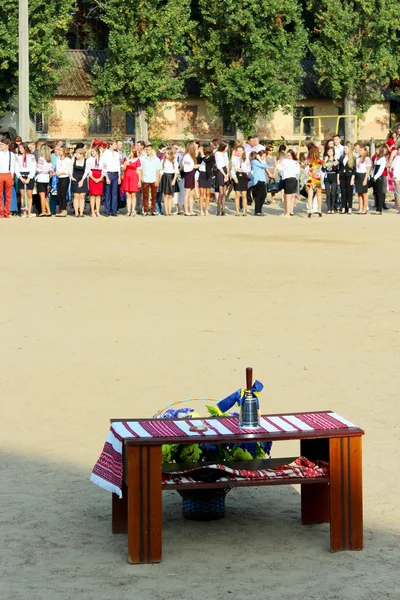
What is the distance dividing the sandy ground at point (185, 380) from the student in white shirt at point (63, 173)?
528cm

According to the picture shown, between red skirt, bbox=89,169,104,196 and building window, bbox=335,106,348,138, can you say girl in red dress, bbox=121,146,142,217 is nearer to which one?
red skirt, bbox=89,169,104,196

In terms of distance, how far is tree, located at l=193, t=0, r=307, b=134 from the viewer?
59.2m

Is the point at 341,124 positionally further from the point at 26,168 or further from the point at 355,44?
the point at 26,168

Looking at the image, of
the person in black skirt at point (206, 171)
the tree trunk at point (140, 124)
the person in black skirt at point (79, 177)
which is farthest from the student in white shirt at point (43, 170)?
the tree trunk at point (140, 124)

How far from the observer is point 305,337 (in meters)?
13.1

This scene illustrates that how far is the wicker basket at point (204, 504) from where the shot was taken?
7371 mm

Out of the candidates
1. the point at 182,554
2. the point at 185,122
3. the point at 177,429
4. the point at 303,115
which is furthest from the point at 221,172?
the point at 303,115

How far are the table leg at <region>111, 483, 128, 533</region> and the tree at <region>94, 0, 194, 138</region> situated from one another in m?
52.4

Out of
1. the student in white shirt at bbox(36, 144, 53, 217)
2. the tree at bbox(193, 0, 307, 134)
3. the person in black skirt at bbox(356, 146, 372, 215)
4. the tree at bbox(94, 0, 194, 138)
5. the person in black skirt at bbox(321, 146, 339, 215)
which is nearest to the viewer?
the student in white shirt at bbox(36, 144, 53, 217)

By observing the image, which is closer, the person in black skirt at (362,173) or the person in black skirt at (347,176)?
the person in black skirt at (347,176)

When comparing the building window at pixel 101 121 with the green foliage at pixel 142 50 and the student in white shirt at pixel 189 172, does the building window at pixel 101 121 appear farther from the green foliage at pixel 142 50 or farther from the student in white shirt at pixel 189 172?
the student in white shirt at pixel 189 172

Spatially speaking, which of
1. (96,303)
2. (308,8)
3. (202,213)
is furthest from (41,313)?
(308,8)

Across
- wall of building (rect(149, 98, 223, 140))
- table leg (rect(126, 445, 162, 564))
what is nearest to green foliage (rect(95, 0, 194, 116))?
wall of building (rect(149, 98, 223, 140))

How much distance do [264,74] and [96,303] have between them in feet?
149
